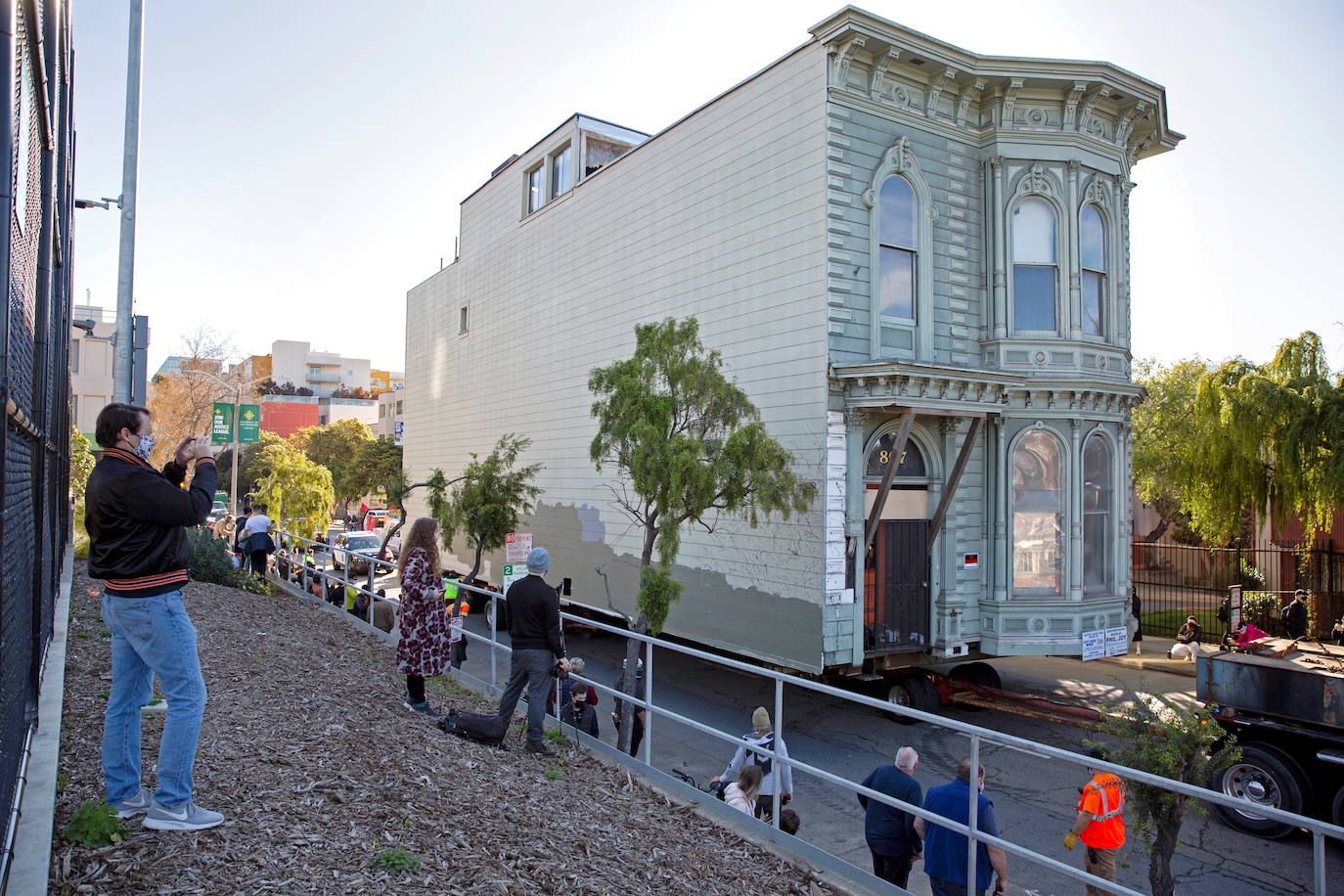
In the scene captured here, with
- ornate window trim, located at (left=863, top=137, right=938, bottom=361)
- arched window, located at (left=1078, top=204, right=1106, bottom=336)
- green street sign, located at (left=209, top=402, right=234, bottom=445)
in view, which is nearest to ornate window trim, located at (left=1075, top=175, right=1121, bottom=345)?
arched window, located at (left=1078, top=204, right=1106, bottom=336)

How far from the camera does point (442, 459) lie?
24766mm

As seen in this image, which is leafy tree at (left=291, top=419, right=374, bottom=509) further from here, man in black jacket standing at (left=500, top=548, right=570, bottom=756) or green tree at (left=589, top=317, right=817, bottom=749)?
man in black jacket standing at (left=500, top=548, right=570, bottom=756)

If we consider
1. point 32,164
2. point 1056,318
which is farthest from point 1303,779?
point 32,164

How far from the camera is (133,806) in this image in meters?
4.27

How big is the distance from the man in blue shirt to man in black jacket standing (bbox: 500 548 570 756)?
2.84m

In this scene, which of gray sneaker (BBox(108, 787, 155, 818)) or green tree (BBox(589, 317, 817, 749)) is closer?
gray sneaker (BBox(108, 787, 155, 818))

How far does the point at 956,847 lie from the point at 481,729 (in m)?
3.51

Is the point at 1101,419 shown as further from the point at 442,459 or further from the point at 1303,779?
the point at 442,459

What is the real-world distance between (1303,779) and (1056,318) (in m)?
7.29

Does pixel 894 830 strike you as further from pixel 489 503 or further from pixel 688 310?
pixel 489 503

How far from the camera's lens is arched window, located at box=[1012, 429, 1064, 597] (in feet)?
43.9

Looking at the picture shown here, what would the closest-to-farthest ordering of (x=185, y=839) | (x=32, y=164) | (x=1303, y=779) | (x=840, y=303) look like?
(x=185, y=839) → (x=32, y=164) → (x=1303, y=779) → (x=840, y=303)

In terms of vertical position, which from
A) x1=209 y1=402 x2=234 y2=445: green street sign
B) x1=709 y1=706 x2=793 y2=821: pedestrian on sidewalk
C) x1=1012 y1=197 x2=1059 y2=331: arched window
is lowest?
x1=709 y1=706 x2=793 y2=821: pedestrian on sidewalk

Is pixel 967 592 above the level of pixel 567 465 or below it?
below
